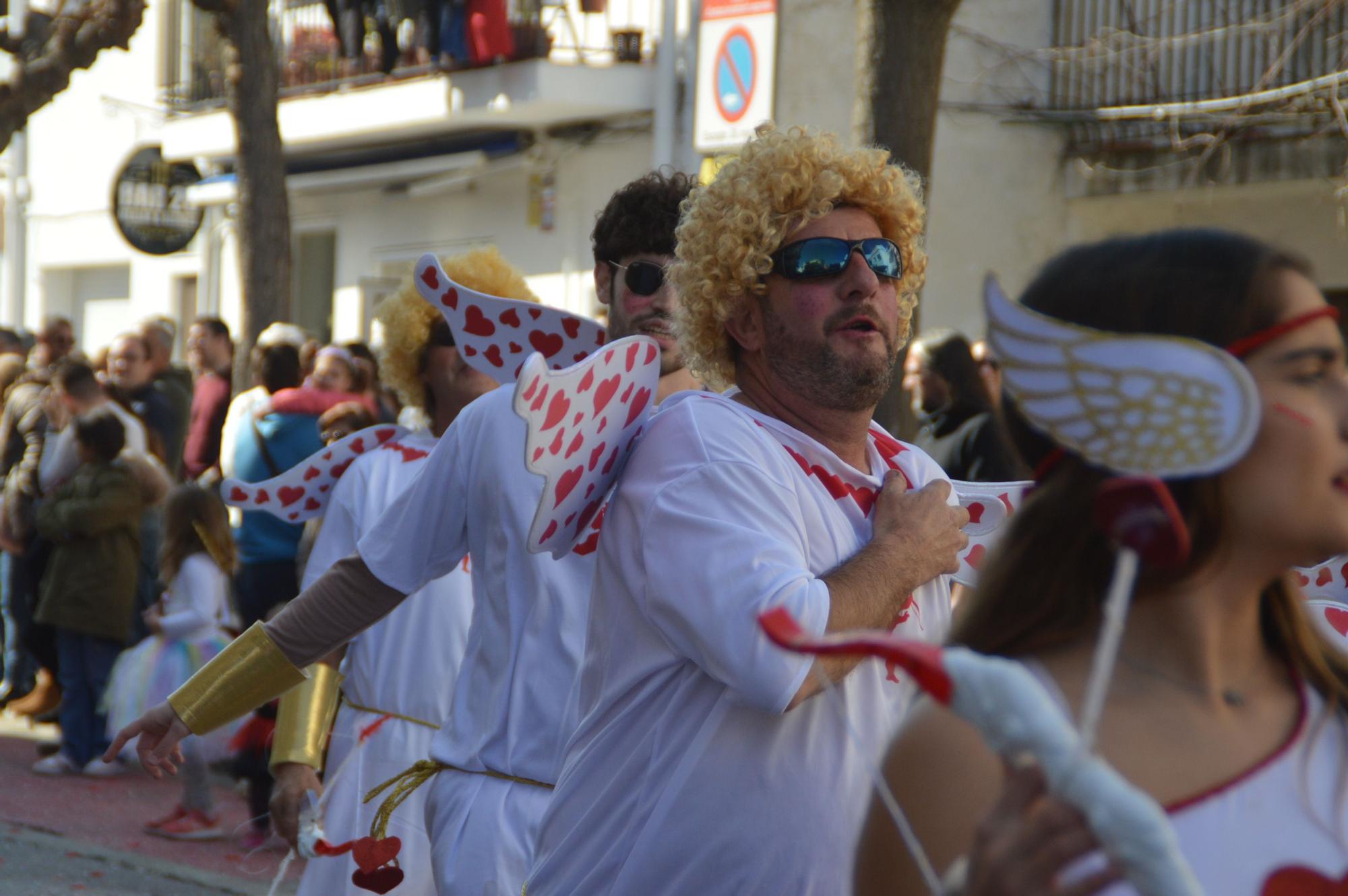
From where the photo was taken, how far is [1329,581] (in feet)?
11.5

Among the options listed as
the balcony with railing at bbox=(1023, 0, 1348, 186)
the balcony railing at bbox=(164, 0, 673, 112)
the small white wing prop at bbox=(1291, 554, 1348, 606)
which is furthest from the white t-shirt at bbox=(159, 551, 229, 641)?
the balcony with railing at bbox=(1023, 0, 1348, 186)

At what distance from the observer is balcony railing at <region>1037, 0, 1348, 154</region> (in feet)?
42.2

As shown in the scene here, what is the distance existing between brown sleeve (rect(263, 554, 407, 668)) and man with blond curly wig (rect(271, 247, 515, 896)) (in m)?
0.53

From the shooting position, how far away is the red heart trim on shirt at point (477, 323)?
11.8 ft

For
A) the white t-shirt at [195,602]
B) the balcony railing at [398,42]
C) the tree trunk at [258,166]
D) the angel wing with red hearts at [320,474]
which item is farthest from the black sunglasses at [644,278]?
the balcony railing at [398,42]

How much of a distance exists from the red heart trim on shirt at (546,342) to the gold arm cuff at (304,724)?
1.05 meters

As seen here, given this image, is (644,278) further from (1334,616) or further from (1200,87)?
(1200,87)

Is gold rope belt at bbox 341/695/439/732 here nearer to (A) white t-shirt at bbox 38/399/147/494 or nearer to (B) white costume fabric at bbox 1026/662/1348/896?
(B) white costume fabric at bbox 1026/662/1348/896

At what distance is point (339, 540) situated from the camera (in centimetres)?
438

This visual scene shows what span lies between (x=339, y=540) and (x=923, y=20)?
128 inches

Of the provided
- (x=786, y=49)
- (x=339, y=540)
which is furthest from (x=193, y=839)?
(x=786, y=49)

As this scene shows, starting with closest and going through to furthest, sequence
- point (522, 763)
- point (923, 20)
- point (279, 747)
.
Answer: point (522, 763), point (279, 747), point (923, 20)

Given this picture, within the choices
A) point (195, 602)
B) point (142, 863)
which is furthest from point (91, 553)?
point (142, 863)

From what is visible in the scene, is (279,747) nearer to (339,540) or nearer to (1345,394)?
(339,540)
